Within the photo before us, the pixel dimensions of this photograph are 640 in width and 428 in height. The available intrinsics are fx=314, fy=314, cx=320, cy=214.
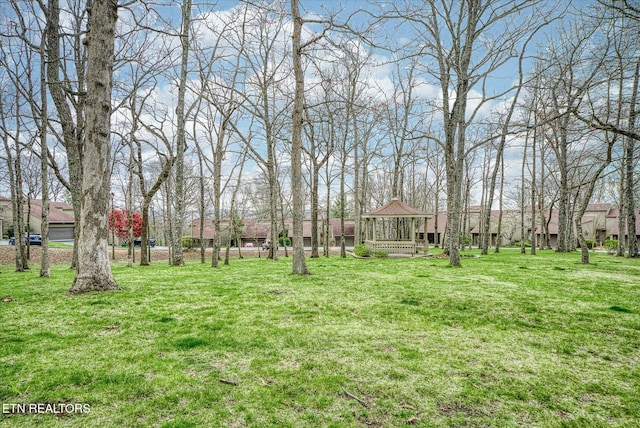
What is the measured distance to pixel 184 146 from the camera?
13.8 m

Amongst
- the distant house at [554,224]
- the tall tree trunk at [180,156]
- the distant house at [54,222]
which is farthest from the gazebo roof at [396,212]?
the distant house at [54,222]

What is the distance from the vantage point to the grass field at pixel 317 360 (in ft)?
7.61

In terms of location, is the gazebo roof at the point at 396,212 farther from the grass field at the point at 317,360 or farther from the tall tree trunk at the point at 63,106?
the tall tree trunk at the point at 63,106

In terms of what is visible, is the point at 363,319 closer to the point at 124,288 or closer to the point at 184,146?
the point at 124,288

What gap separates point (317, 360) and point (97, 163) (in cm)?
531

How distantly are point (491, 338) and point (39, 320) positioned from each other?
19.1 feet

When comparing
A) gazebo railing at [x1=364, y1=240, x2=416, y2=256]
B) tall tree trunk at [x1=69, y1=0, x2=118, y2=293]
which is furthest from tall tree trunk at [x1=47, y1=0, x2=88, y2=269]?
gazebo railing at [x1=364, y1=240, x2=416, y2=256]

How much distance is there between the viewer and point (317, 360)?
10.5ft

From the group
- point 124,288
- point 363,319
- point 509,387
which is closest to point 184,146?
point 124,288

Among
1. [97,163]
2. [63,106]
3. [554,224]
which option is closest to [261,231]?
[63,106]

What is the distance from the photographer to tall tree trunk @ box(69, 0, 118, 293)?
221 inches

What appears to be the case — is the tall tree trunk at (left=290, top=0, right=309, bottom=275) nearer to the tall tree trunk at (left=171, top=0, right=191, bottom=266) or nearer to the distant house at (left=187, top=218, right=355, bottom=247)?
the tall tree trunk at (left=171, top=0, right=191, bottom=266)

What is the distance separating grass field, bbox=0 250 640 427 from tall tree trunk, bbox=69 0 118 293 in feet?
1.84

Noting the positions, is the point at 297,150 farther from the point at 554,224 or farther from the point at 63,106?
the point at 554,224
